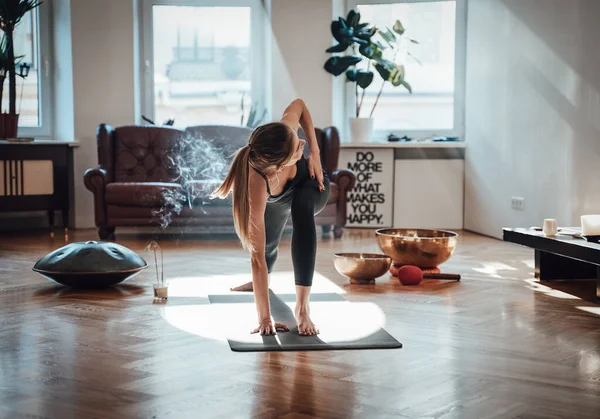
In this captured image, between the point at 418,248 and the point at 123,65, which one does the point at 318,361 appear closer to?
the point at 418,248

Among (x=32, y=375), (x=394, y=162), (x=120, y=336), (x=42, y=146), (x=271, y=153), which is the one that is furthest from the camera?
(x=394, y=162)

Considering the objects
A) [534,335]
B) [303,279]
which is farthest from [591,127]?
[303,279]

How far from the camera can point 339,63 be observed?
698 cm

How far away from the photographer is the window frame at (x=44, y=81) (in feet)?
23.7

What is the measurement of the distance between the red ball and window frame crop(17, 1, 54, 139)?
14.7ft

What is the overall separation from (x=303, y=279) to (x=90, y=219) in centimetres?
467

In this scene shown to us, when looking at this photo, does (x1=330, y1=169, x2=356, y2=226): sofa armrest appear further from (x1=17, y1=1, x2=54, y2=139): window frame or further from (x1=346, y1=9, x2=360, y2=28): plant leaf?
(x1=17, y1=1, x2=54, y2=139): window frame

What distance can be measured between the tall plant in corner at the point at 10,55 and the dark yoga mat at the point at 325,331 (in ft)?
12.5

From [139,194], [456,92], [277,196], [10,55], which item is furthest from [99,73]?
[277,196]

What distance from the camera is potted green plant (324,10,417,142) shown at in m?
6.88

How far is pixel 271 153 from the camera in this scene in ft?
8.95

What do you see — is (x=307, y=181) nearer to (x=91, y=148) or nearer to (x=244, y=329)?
(x=244, y=329)

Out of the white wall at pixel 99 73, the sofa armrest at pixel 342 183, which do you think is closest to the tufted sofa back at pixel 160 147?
the sofa armrest at pixel 342 183

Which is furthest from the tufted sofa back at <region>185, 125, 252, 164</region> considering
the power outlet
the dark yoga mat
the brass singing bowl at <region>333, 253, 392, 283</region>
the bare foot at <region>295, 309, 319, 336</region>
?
the bare foot at <region>295, 309, 319, 336</region>
